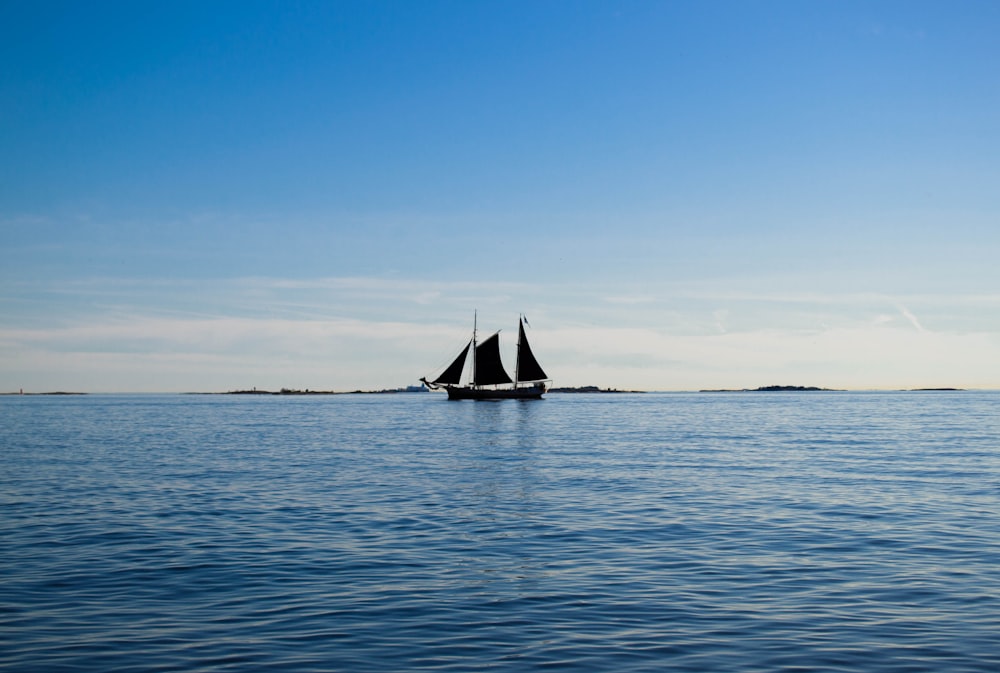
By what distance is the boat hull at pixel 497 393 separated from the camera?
188 m

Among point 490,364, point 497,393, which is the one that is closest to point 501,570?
point 490,364

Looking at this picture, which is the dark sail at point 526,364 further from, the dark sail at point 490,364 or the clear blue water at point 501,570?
the clear blue water at point 501,570

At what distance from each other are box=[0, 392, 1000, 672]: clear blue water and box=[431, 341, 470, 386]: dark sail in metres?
143

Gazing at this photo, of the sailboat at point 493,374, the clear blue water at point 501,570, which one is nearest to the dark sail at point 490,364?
the sailboat at point 493,374

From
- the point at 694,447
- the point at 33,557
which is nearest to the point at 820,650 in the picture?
the point at 33,557

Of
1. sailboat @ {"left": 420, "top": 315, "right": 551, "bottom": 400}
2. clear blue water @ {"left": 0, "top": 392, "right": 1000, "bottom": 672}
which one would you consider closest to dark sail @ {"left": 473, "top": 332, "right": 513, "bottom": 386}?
sailboat @ {"left": 420, "top": 315, "right": 551, "bottom": 400}

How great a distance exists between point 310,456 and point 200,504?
21.3 meters

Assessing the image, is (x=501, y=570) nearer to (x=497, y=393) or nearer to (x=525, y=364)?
(x=525, y=364)

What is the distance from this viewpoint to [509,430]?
3250 inches

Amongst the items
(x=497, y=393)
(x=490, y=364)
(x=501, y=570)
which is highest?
(x=490, y=364)

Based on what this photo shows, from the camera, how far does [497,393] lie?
18712cm

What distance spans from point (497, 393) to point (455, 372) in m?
10.3

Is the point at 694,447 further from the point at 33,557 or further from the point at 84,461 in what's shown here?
the point at 33,557

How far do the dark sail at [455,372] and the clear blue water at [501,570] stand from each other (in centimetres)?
14342
